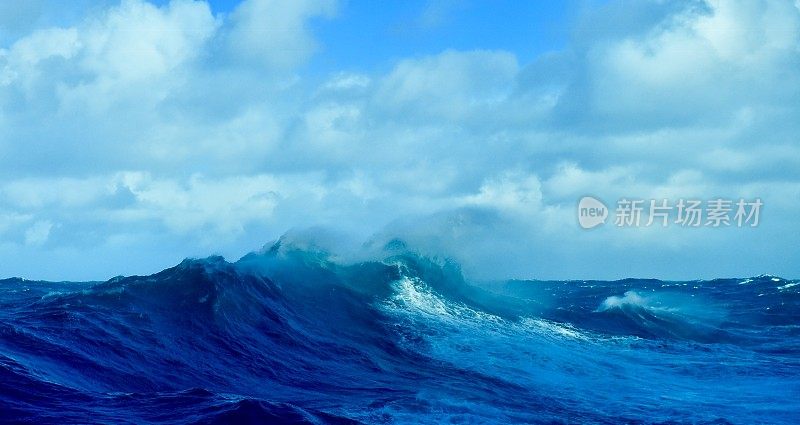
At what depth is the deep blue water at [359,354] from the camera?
1072 centimetres

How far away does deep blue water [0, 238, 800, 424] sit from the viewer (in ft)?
35.2

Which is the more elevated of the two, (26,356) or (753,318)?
(753,318)

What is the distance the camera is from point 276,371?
14.3m

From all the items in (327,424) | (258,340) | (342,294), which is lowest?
(327,424)

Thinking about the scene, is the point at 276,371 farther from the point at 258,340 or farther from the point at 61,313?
the point at 61,313

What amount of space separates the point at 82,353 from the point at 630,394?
37.9 feet

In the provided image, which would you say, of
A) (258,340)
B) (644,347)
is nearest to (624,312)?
(644,347)

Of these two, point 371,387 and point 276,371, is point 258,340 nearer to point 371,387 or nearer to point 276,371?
point 276,371

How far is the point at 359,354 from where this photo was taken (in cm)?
1655

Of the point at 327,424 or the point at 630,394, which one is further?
the point at 630,394

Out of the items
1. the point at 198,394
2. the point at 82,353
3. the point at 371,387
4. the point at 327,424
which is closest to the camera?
the point at 327,424

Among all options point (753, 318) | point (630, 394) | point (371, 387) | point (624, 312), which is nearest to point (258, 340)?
point (371, 387)

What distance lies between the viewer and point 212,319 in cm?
1678

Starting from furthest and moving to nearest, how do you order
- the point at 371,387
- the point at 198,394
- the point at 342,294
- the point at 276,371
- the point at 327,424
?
the point at 342,294, the point at 276,371, the point at 371,387, the point at 198,394, the point at 327,424
